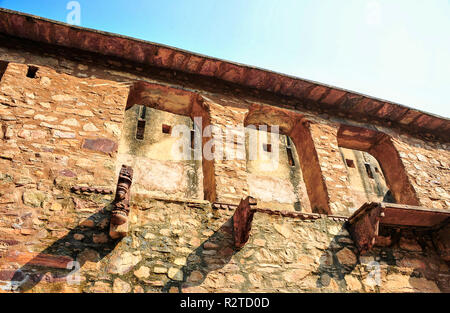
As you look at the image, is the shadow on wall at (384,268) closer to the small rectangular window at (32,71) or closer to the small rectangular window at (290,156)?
the small rectangular window at (32,71)

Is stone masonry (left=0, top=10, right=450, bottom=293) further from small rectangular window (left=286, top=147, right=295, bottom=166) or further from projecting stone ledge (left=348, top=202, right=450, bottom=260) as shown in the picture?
small rectangular window (left=286, top=147, right=295, bottom=166)

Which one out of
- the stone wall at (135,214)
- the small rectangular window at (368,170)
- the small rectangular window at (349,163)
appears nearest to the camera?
the stone wall at (135,214)

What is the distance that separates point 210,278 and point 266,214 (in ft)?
3.62

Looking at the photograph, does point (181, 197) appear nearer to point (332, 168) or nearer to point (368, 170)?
point (332, 168)

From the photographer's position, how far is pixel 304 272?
11.9 ft

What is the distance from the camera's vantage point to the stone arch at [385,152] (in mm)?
5523

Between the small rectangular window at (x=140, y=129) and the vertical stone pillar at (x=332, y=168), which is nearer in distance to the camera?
the vertical stone pillar at (x=332, y=168)

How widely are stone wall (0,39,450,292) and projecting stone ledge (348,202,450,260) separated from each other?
15cm

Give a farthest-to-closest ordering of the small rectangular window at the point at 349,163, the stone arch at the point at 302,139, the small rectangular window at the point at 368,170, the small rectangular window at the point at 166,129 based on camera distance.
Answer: the small rectangular window at the point at 368,170 < the small rectangular window at the point at 349,163 < the small rectangular window at the point at 166,129 < the stone arch at the point at 302,139

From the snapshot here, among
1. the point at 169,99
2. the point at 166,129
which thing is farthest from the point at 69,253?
the point at 166,129

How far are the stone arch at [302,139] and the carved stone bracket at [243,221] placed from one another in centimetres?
161

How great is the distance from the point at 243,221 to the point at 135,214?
1.17m

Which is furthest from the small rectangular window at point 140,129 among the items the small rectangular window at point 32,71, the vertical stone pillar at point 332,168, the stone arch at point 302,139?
the vertical stone pillar at point 332,168
